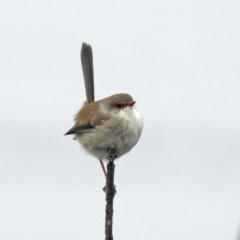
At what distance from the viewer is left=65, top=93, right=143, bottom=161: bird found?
4.43m

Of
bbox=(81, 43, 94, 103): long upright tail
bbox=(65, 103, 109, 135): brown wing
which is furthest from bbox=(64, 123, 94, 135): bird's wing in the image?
bbox=(81, 43, 94, 103): long upright tail

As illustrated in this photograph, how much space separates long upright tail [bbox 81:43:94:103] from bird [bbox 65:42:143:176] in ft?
1.89

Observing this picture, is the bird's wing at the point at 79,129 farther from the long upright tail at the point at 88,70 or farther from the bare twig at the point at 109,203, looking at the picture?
the bare twig at the point at 109,203

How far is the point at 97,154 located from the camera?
464cm

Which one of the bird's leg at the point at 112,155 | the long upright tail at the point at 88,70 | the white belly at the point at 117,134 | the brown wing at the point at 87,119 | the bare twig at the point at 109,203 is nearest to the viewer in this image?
the bare twig at the point at 109,203

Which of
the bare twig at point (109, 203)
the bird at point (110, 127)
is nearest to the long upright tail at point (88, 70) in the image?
the bird at point (110, 127)

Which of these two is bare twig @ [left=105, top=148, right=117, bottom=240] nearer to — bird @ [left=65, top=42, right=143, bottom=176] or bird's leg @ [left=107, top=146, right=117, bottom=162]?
bird's leg @ [left=107, top=146, right=117, bottom=162]

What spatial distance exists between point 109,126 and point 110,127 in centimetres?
2

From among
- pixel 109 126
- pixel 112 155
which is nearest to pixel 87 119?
pixel 109 126

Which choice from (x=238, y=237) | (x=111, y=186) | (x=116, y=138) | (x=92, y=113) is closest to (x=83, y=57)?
(x=92, y=113)

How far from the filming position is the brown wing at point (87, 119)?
15.2ft

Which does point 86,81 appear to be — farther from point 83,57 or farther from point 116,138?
point 116,138

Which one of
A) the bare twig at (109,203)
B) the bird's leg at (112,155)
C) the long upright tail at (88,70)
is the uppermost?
the long upright tail at (88,70)

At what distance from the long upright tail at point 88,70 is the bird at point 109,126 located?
0.57 metres
